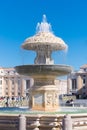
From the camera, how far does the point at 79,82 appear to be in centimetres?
12075

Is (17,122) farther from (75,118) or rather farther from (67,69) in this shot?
(67,69)

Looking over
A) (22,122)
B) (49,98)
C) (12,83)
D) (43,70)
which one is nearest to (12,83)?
(12,83)

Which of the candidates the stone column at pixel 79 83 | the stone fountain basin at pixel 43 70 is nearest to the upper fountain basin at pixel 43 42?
the stone fountain basin at pixel 43 70

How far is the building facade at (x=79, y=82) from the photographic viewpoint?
11850 centimetres

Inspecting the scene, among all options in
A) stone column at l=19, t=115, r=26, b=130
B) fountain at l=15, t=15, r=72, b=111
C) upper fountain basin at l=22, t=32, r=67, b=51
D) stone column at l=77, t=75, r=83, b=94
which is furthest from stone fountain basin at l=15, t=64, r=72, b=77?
stone column at l=77, t=75, r=83, b=94

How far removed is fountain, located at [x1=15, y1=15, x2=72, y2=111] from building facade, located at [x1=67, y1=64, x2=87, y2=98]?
9824cm

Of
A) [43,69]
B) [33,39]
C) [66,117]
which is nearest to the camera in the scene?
[66,117]

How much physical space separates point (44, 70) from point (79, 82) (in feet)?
344

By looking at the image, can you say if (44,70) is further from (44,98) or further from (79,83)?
(79,83)

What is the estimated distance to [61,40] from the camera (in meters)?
18.6

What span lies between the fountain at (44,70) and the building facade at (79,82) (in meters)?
98.2

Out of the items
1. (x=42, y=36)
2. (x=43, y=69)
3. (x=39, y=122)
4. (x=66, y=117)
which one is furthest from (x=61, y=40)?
(x=66, y=117)

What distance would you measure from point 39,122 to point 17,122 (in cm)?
88

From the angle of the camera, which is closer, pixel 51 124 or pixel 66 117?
pixel 66 117
